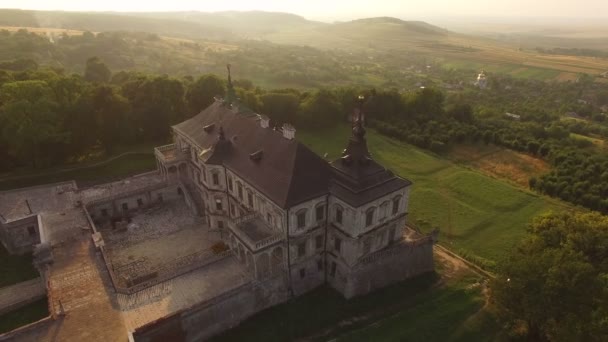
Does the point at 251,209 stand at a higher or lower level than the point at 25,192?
higher

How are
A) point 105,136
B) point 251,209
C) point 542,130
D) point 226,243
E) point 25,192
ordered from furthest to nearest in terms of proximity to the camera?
point 542,130 → point 105,136 → point 25,192 → point 226,243 → point 251,209

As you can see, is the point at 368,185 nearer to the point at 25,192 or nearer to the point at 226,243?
the point at 226,243

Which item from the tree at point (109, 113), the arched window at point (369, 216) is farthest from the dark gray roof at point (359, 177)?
the tree at point (109, 113)

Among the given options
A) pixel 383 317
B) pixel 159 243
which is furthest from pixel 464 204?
Answer: pixel 159 243

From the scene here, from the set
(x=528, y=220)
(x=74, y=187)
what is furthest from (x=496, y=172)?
(x=74, y=187)

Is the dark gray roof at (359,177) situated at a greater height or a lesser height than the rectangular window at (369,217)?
greater

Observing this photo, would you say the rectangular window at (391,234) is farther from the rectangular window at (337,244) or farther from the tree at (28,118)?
the tree at (28,118)
